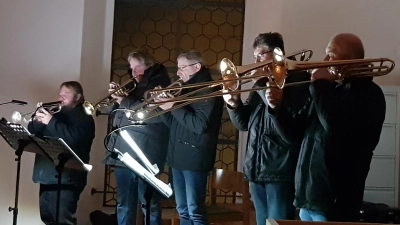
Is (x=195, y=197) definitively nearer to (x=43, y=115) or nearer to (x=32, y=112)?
(x=43, y=115)

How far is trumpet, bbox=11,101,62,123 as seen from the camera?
4.03 metres

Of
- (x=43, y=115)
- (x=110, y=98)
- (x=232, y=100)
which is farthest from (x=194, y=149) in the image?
(x=43, y=115)

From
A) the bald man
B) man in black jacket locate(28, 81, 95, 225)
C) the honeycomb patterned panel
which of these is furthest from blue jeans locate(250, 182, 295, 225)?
the honeycomb patterned panel

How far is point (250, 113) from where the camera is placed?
9.68 feet

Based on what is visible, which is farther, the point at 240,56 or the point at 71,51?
the point at 240,56

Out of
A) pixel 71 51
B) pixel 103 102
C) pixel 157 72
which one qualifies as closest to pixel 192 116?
pixel 157 72

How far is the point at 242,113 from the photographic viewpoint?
115 inches

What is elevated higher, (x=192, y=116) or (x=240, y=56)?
(x=240, y=56)

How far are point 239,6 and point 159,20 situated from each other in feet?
2.56

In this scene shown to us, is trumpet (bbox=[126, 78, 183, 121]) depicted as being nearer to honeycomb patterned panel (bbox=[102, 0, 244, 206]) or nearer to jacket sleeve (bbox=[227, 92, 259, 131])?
jacket sleeve (bbox=[227, 92, 259, 131])

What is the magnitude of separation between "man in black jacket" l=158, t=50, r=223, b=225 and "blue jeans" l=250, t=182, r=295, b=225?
585 mm

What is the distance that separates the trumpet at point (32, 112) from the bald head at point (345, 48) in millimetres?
2275

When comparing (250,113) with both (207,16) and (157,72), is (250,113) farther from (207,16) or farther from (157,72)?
(207,16)

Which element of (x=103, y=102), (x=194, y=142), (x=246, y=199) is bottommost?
(x=246, y=199)
